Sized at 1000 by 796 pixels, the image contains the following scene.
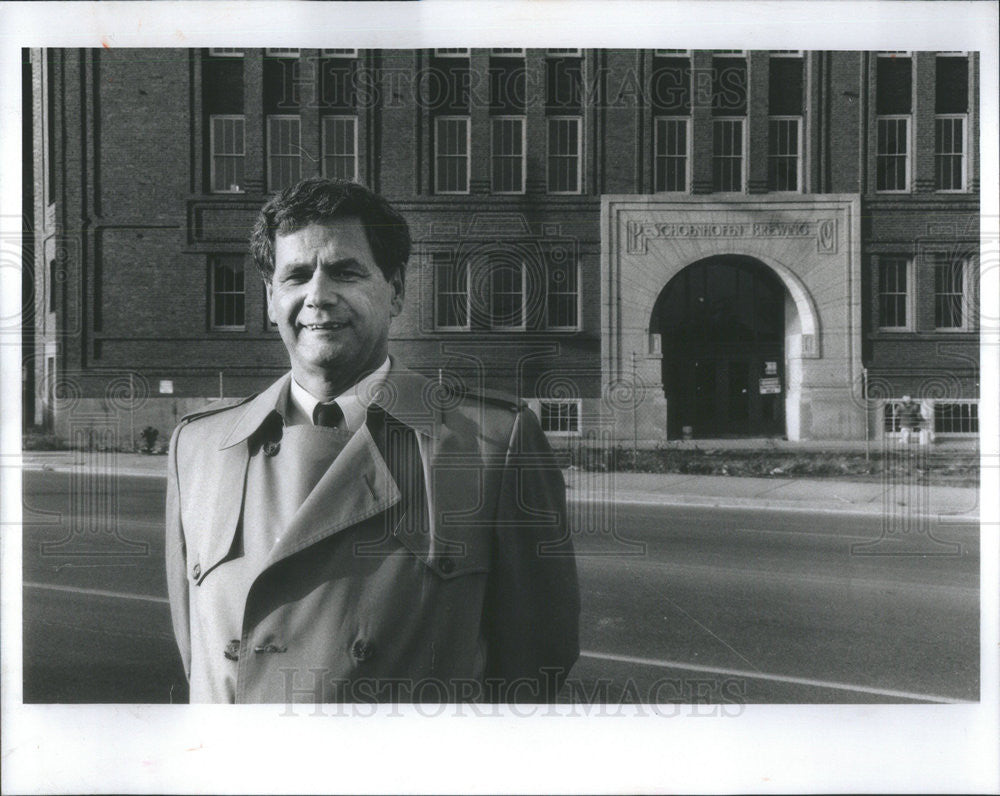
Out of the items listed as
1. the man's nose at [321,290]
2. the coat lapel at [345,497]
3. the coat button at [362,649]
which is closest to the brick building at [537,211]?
the man's nose at [321,290]

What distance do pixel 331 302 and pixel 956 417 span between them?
9.53 feet

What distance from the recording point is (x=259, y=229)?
3508 mm

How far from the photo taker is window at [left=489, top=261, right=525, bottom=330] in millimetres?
3631

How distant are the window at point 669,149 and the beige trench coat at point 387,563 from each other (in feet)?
4.31

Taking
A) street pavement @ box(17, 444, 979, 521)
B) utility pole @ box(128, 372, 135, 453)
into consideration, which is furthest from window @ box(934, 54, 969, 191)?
utility pole @ box(128, 372, 135, 453)

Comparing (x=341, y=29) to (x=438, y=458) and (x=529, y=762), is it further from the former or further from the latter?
(x=529, y=762)

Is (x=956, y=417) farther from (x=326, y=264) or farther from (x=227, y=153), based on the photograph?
(x=227, y=153)

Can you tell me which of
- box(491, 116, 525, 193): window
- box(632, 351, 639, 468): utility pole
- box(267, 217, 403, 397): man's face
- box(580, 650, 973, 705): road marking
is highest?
box(491, 116, 525, 193): window

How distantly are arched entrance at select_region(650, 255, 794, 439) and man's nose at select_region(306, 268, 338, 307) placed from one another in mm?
1528

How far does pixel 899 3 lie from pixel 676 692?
131 inches

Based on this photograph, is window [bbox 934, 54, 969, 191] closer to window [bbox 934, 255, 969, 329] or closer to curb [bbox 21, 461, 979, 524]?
window [bbox 934, 255, 969, 329]

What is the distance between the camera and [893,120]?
3729 millimetres

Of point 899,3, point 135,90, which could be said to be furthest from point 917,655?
point 135,90

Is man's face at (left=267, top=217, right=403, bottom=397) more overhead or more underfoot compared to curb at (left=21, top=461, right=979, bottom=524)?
more overhead
